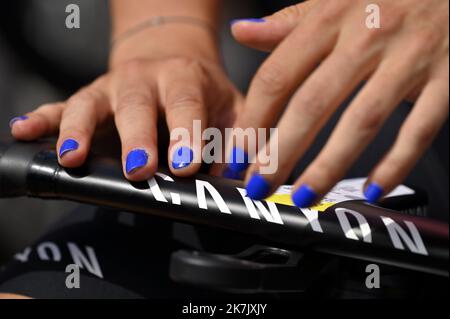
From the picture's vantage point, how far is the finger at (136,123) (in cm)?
57

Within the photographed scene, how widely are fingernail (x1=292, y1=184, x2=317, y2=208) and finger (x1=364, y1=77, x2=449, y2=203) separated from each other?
2.6 inches

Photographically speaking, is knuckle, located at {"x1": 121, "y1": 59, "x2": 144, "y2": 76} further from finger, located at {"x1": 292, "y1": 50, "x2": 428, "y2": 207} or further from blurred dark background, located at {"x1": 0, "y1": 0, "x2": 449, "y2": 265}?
blurred dark background, located at {"x1": 0, "y1": 0, "x2": 449, "y2": 265}

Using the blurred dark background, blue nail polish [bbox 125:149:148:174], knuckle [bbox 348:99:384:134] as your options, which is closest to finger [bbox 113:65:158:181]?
blue nail polish [bbox 125:149:148:174]

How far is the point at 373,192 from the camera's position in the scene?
0.51 metres

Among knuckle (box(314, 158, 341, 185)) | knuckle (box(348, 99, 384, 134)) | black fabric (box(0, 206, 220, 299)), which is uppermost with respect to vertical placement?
knuckle (box(348, 99, 384, 134))

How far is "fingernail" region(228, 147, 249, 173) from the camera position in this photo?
54 cm

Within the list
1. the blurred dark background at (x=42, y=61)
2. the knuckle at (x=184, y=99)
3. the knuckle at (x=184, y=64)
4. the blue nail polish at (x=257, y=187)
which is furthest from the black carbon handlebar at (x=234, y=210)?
the blurred dark background at (x=42, y=61)

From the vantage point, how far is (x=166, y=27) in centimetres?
100

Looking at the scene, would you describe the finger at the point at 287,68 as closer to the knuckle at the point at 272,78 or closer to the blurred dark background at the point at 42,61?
the knuckle at the point at 272,78

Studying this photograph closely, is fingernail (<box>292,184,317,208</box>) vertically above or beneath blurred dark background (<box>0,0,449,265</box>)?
beneath

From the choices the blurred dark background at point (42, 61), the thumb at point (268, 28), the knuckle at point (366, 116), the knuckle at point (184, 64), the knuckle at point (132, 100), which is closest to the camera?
the knuckle at point (366, 116)

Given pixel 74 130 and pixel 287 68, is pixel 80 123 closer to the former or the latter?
pixel 74 130

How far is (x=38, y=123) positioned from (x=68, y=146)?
11 centimetres

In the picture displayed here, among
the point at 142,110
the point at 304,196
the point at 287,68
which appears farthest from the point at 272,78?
the point at 142,110
